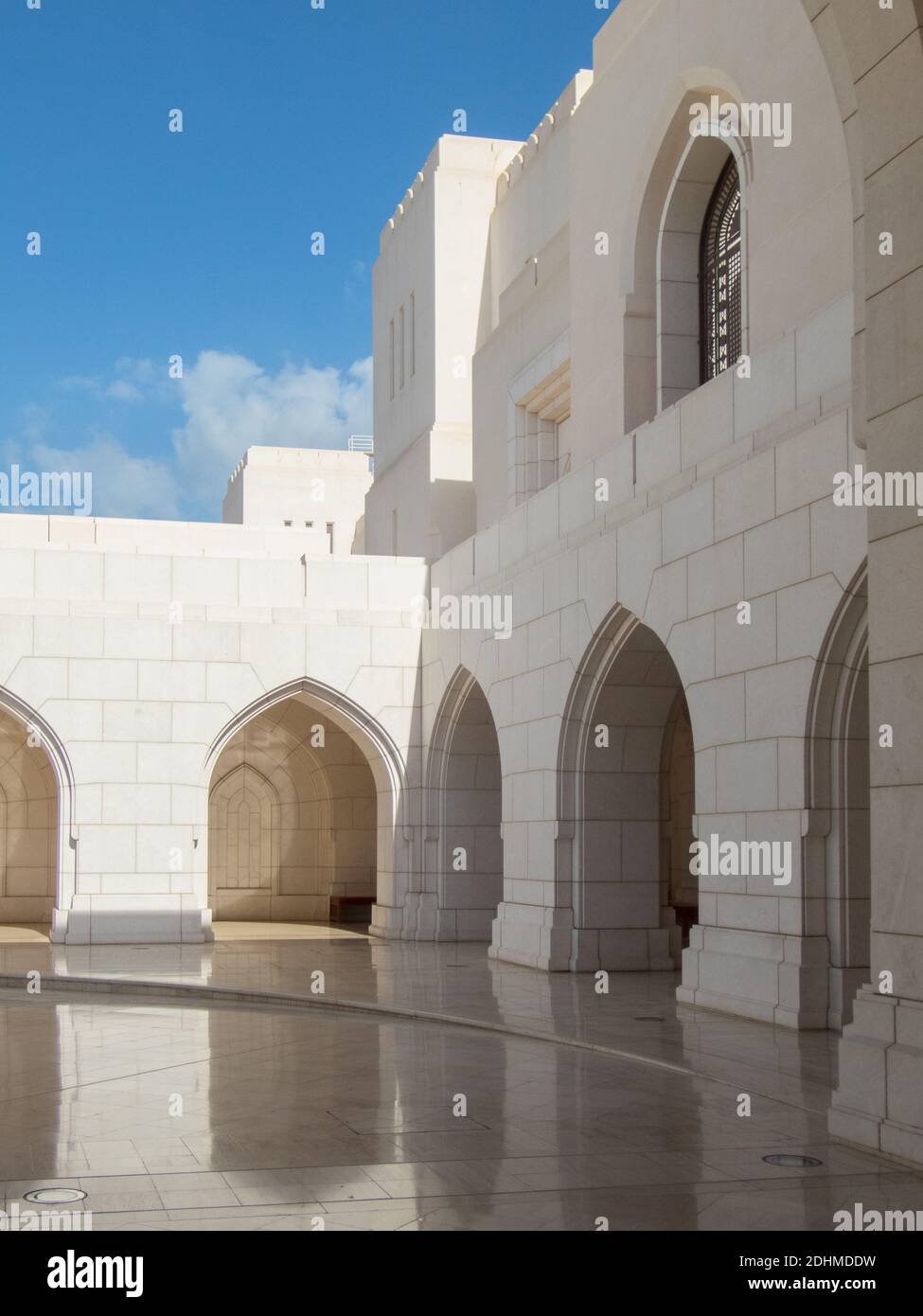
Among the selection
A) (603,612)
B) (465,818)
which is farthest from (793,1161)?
(465,818)

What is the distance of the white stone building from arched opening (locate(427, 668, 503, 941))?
0.16 feet

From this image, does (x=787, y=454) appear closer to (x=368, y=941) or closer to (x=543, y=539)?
(x=543, y=539)

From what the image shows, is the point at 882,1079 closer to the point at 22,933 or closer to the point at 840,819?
the point at 840,819

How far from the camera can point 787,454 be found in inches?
423

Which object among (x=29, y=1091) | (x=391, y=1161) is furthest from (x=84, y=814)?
(x=391, y=1161)

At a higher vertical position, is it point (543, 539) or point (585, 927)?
point (543, 539)

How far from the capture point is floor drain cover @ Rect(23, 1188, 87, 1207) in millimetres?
5707

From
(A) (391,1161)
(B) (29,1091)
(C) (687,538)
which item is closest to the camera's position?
(A) (391,1161)

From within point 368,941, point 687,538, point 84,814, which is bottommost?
point 368,941

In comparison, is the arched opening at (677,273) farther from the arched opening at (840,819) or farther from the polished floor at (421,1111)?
the polished floor at (421,1111)

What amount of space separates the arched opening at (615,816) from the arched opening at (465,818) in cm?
410

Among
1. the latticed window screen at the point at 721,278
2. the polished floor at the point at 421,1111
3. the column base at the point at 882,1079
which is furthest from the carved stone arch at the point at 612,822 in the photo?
the column base at the point at 882,1079

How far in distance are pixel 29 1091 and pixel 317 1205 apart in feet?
10.4
